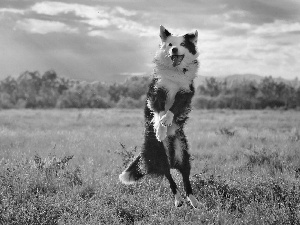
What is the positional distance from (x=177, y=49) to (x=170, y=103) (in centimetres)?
67

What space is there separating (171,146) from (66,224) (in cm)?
164

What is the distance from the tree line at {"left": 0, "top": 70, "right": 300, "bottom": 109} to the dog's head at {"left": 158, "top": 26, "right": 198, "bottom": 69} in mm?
47851

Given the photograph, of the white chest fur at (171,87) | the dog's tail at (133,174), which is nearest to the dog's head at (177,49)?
the white chest fur at (171,87)

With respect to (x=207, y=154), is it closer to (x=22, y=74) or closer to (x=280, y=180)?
(x=280, y=180)

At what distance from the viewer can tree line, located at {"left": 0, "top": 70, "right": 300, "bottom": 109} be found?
199 ft

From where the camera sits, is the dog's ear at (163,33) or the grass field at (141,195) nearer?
the dog's ear at (163,33)

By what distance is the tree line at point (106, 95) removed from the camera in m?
60.7

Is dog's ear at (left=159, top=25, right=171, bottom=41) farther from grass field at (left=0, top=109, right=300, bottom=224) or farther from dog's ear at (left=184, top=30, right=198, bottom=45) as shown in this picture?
grass field at (left=0, top=109, right=300, bottom=224)

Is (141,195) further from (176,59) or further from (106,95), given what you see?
(106,95)

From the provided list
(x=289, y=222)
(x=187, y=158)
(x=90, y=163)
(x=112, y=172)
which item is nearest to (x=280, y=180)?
(x=289, y=222)

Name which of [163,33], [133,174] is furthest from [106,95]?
[163,33]

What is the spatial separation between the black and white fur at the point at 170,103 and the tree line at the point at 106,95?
156ft

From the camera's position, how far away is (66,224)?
196 inches

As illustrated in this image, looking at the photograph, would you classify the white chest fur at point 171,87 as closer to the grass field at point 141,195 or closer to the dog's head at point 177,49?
the dog's head at point 177,49
